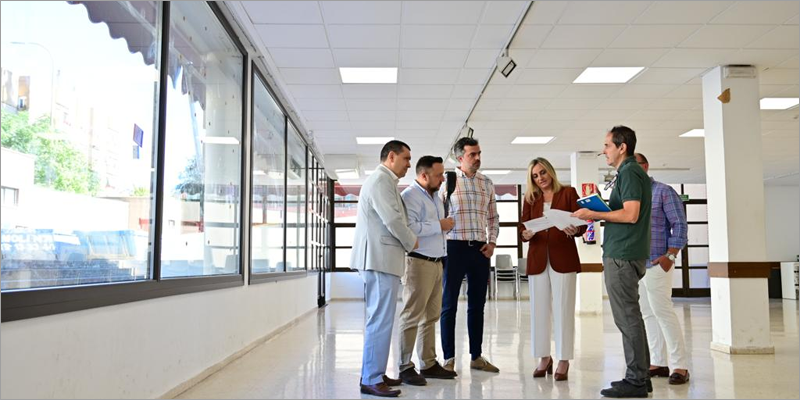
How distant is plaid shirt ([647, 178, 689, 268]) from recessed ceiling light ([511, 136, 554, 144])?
570cm

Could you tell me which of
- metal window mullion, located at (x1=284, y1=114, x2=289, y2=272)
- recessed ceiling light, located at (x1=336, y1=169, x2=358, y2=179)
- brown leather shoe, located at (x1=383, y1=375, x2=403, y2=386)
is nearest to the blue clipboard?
brown leather shoe, located at (x1=383, y1=375, x2=403, y2=386)

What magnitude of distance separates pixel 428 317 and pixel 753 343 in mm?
3478

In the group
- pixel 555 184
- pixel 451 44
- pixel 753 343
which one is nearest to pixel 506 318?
pixel 753 343

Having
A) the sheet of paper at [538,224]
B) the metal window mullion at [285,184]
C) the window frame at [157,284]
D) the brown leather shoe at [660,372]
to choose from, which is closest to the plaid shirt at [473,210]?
the sheet of paper at [538,224]

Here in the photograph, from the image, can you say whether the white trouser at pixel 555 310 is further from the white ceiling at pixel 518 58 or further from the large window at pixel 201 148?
the large window at pixel 201 148

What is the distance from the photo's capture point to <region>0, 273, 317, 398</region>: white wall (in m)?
2.19

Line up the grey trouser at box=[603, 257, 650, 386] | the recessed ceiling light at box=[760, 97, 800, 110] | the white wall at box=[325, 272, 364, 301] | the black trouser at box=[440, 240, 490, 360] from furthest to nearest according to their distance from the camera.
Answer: the white wall at box=[325, 272, 364, 301]
the recessed ceiling light at box=[760, 97, 800, 110]
the black trouser at box=[440, 240, 490, 360]
the grey trouser at box=[603, 257, 650, 386]

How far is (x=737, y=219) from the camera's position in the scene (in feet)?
20.3

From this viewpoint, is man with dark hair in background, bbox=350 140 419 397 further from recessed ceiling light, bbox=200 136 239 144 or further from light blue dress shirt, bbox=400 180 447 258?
recessed ceiling light, bbox=200 136 239 144

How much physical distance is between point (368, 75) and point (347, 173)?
6402mm

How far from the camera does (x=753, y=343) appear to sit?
235 inches

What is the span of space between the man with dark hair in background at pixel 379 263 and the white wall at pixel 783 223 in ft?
50.4

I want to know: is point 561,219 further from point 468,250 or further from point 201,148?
point 201,148

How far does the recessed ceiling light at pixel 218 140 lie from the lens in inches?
190
